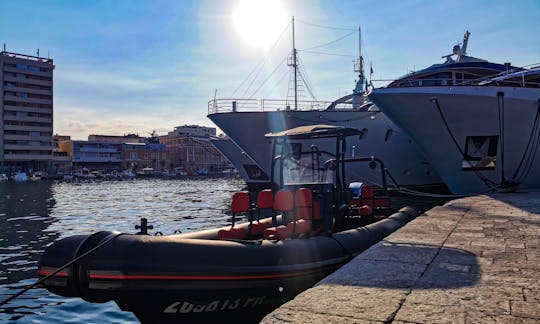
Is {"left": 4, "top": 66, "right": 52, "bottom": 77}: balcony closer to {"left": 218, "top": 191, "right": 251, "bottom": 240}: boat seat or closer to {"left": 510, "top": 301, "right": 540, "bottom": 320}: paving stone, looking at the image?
{"left": 218, "top": 191, "right": 251, "bottom": 240}: boat seat

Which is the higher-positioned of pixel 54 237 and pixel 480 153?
pixel 480 153

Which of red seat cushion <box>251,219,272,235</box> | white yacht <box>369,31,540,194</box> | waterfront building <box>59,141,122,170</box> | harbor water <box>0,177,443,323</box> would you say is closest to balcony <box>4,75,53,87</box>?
waterfront building <box>59,141,122,170</box>

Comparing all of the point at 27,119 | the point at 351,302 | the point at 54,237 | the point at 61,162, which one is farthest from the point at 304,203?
the point at 61,162

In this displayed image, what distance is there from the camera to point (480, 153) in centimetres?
1839

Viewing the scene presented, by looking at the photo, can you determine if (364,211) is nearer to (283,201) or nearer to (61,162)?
(283,201)

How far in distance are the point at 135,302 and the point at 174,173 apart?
10897 cm

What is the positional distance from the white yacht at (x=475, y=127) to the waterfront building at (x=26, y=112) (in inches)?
3641

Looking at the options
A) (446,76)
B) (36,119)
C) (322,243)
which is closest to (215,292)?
(322,243)

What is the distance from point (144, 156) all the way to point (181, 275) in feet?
383

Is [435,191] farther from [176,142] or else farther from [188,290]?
[176,142]

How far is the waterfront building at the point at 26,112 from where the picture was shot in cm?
9206

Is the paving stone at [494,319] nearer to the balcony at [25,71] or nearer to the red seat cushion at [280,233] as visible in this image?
the red seat cushion at [280,233]

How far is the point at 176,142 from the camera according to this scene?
422 feet

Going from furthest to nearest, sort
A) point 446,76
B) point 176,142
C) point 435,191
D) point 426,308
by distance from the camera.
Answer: point 176,142 < point 435,191 < point 446,76 < point 426,308
